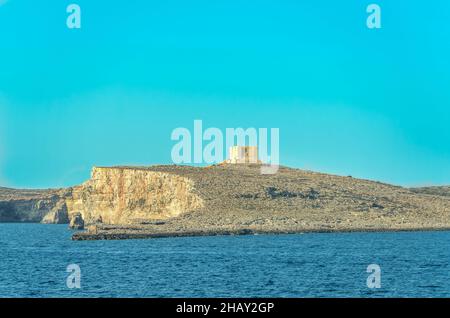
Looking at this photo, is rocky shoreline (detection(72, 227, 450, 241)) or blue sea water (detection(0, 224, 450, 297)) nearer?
blue sea water (detection(0, 224, 450, 297))

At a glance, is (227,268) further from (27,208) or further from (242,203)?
(27,208)

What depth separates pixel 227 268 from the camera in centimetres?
4928

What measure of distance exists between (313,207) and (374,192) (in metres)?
14.9

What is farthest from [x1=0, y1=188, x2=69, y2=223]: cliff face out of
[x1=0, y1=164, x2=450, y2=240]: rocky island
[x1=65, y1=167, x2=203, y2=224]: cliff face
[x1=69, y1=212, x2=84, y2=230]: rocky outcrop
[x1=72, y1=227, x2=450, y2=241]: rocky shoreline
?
[x1=72, y1=227, x2=450, y2=241]: rocky shoreline

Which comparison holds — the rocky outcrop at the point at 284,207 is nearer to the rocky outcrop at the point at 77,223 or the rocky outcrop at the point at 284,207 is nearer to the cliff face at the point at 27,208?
the rocky outcrop at the point at 77,223

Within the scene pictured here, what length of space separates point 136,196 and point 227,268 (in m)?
58.7

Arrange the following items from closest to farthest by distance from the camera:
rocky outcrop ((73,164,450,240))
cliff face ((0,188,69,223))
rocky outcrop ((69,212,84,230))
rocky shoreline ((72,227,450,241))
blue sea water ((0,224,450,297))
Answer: blue sea water ((0,224,450,297)) < rocky shoreline ((72,227,450,241)) < rocky outcrop ((73,164,450,240)) < rocky outcrop ((69,212,84,230)) < cliff face ((0,188,69,223))

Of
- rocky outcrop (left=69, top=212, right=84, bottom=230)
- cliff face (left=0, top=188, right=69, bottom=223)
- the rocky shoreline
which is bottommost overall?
the rocky shoreline

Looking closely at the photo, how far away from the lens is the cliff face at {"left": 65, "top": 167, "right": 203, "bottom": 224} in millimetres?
102000

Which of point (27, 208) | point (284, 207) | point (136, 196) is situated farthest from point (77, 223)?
point (27, 208)

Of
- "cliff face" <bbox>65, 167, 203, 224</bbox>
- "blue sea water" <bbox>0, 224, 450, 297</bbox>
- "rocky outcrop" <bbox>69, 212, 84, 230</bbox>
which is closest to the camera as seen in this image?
"blue sea water" <bbox>0, 224, 450, 297</bbox>

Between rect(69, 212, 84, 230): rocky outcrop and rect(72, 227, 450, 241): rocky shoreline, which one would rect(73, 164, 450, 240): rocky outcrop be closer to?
rect(72, 227, 450, 241): rocky shoreline

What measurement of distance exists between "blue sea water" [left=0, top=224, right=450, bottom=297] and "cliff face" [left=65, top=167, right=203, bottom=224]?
24.0 metres
